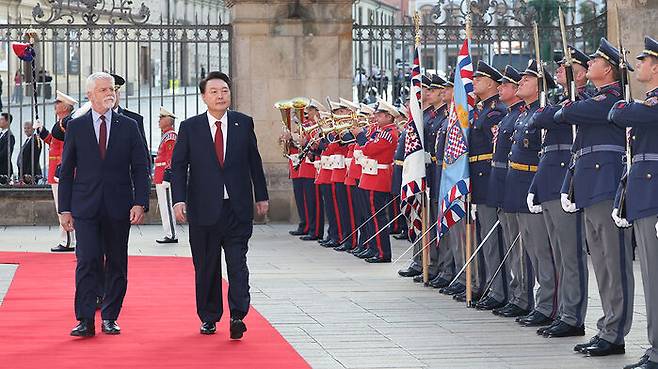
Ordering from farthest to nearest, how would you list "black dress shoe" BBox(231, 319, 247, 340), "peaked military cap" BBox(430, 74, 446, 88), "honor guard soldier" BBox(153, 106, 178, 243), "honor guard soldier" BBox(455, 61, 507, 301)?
"honor guard soldier" BBox(153, 106, 178, 243) < "peaked military cap" BBox(430, 74, 446, 88) < "honor guard soldier" BBox(455, 61, 507, 301) < "black dress shoe" BBox(231, 319, 247, 340)

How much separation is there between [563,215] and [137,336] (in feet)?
9.71

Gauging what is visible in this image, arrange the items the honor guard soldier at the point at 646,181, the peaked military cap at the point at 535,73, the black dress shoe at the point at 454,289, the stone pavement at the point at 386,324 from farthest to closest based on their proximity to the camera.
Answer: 1. the black dress shoe at the point at 454,289
2. the peaked military cap at the point at 535,73
3. the stone pavement at the point at 386,324
4. the honor guard soldier at the point at 646,181

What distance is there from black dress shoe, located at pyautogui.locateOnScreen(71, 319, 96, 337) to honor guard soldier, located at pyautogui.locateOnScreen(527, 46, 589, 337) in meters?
2.99

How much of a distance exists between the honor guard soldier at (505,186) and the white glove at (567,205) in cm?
147

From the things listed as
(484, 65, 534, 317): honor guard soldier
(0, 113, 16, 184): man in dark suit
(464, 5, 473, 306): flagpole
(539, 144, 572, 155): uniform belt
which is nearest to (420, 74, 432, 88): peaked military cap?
(464, 5, 473, 306): flagpole

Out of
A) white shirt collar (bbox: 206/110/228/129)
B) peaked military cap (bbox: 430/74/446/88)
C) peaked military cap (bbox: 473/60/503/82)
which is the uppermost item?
peaked military cap (bbox: 430/74/446/88)

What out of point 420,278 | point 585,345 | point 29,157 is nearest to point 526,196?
point 585,345

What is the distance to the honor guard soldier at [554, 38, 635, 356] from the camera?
30.3ft

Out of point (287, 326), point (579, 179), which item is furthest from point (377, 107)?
point (579, 179)

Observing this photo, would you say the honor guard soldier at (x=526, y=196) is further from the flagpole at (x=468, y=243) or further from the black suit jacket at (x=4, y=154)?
the black suit jacket at (x=4, y=154)

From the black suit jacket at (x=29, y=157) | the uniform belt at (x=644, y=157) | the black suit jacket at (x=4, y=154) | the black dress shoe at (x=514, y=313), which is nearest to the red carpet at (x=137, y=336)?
the black dress shoe at (x=514, y=313)

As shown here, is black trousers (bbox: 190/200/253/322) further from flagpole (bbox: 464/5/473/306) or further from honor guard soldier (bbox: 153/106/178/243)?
honor guard soldier (bbox: 153/106/178/243)

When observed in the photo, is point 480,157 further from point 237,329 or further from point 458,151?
point 237,329

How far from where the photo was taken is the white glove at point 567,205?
9461 mm
